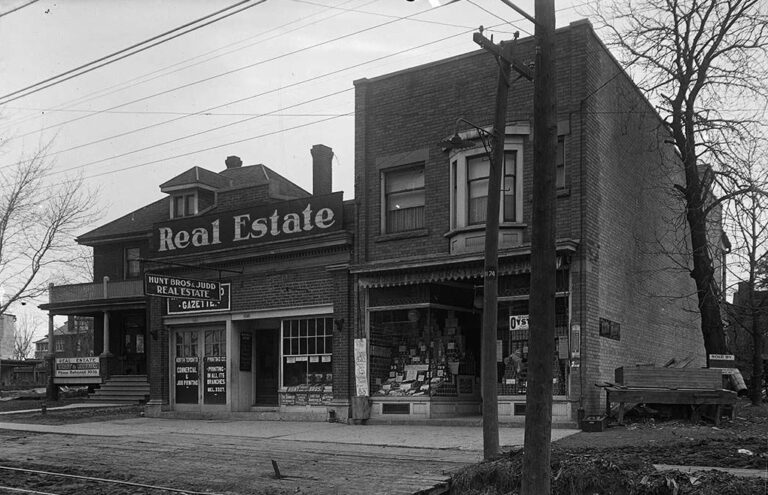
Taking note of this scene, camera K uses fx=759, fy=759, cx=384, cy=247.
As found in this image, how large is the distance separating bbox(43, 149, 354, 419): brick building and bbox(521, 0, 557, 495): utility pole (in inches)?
450

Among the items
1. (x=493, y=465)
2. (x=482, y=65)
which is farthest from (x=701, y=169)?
(x=493, y=465)

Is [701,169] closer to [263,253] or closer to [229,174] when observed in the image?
[263,253]

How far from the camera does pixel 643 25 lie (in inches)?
761

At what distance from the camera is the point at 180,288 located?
20.2 m

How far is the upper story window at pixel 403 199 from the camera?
61.9 feet

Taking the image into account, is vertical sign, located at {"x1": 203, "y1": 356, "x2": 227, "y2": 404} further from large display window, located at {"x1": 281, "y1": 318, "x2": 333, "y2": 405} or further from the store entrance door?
large display window, located at {"x1": 281, "y1": 318, "x2": 333, "y2": 405}

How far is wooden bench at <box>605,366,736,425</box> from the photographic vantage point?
15.5m

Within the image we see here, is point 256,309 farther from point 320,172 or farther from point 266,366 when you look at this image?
point 320,172

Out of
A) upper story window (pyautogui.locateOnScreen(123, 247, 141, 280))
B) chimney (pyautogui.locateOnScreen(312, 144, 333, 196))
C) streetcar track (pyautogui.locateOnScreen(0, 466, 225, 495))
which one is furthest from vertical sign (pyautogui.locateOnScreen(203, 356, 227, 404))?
upper story window (pyautogui.locateOnScreen(123, 247, 141, 280))

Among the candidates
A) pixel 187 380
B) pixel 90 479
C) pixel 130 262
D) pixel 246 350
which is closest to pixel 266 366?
pixel 246 350

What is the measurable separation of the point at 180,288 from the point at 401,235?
6.20m

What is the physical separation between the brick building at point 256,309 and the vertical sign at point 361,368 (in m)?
0.44

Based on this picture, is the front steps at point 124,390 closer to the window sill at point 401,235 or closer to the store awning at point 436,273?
the store awning at point 436,273

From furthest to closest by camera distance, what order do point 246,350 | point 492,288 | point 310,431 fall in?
point 246,350, point 310,431, point 492,288
